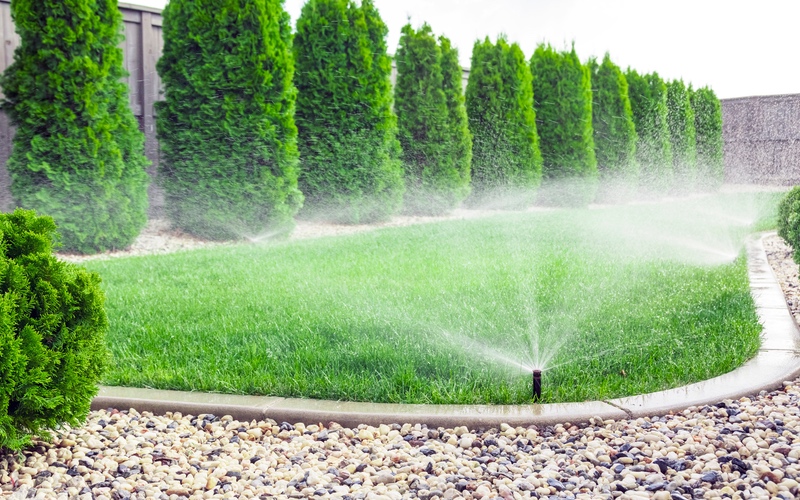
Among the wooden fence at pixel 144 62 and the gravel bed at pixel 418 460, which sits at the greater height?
the wooden fence at pixel 144 62

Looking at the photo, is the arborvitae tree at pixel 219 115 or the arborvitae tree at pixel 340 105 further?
the arborvitae tree at pixel 340 105

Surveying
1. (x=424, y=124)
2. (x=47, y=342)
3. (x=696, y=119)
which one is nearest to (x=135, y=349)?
(x=47, y=342)

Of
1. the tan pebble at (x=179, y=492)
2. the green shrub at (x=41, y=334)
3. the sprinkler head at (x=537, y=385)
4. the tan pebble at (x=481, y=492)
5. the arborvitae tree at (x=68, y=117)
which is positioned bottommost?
the tan pebble at (x=179, y=492)

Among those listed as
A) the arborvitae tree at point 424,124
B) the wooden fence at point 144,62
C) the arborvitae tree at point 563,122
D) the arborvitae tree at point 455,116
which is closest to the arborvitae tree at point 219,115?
the wooden fence at point 144,62

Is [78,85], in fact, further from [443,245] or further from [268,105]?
[443,245]

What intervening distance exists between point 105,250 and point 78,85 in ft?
6.16

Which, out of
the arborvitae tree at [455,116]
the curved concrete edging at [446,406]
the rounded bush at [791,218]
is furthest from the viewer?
the arborvitae tree at [455,116]

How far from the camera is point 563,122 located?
15.4 m

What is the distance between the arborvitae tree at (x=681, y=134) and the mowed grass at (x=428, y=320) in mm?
13033

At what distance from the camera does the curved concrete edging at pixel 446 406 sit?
3.02 meters

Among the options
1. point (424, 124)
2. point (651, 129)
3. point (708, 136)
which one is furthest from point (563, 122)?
point (708, 136)

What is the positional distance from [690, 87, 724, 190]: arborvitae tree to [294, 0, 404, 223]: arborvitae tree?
13.5 meters

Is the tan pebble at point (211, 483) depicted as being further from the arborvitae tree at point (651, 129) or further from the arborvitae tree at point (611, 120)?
the arborvitae tree at point (651, 129)

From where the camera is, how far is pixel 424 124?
1270cm
